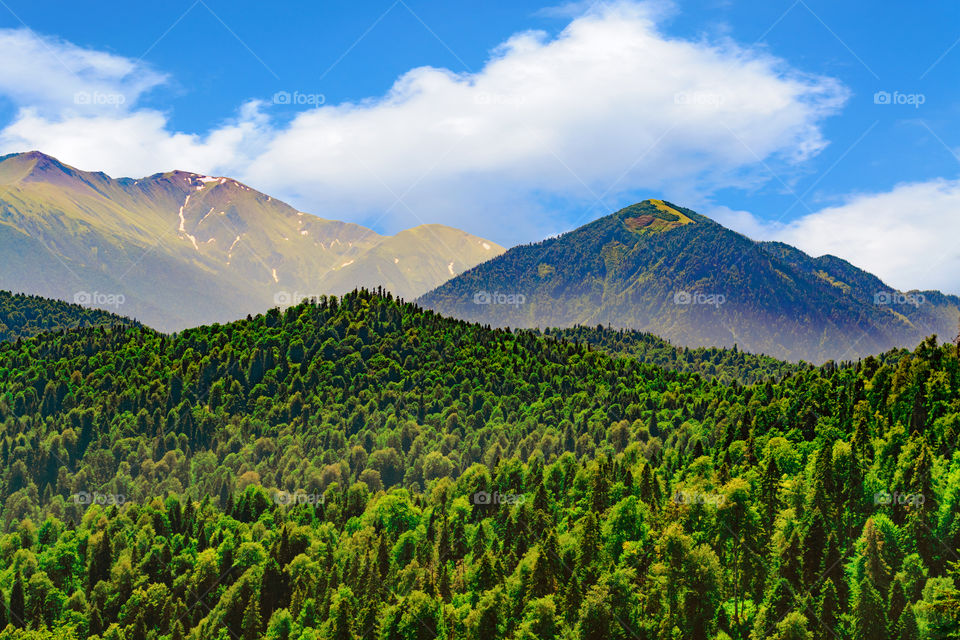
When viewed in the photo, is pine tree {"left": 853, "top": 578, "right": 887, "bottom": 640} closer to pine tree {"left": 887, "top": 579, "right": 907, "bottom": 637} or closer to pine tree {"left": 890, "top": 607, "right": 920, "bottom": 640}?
pine tree {"left": 890, "top": 607, "right": 920, "bottom": 640}

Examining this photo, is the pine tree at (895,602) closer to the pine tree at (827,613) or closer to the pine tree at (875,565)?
the pine tree at (875,565)

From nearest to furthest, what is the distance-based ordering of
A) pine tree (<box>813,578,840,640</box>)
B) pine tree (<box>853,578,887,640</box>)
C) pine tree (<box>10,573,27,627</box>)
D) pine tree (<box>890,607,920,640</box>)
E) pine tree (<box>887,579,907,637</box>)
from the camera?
pine tree (<box>890,607,920,640</box>) < pine tree (<box>853,578,887,640</box>) < pine tree (<box>887,579,907,637</box>) < pine tree (<box>813,578,840,640</box>) < pine tree (<box>10,573,27,627</box>)

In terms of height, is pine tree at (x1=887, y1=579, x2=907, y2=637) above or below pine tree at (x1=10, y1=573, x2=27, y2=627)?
above

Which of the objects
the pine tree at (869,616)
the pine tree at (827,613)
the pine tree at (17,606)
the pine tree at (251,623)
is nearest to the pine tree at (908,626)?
the pine tree at (869,616)

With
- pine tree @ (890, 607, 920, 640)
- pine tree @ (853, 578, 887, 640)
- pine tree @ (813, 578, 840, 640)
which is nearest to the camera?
pine tree @ (890, 607, 920, 640)

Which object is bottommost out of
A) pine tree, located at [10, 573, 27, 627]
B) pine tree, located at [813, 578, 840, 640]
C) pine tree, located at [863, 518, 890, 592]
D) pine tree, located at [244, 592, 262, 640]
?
pine tree, located at [10, 573, 27, 627]

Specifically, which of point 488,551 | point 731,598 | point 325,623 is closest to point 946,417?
point 731,598

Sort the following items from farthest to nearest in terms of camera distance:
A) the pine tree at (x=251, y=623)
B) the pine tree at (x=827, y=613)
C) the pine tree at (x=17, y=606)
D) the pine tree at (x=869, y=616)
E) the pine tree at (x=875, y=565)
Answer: the pine tree at (x=17, y=606)
the pine tree at (x=251, y=623)
the pine tree at (x=827, y=613)
the pine tree at (x=875, y=565)
the pine tree at (x=869, y=616)

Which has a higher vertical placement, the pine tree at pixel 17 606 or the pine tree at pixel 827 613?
the pine tree at pixel 827 613

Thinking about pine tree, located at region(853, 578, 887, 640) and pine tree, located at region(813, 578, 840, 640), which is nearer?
pine tree, located at region(853, 578, 887, 640)

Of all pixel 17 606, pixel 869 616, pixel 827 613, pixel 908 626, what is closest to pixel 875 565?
pixel 869 616

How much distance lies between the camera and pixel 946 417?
7101 inches

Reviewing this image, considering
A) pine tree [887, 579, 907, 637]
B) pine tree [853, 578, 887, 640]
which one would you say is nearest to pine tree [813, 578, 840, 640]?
pine tree [853, 578, 887, 640]

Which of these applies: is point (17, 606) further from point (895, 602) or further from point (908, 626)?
point (908, 626)
